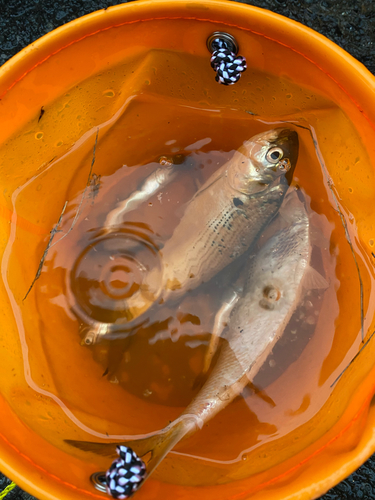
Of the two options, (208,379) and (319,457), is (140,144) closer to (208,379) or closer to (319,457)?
(208,379)

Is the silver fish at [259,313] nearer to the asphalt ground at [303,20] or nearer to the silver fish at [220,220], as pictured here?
the silver fish at [220,220]

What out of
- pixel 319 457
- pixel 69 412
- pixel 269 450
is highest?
pixel 69 412

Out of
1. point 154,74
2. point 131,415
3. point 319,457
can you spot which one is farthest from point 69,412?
point 154,74

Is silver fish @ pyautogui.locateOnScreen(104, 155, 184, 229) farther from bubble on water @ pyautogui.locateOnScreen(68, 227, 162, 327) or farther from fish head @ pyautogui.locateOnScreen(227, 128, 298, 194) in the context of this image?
fish head @ pyautogui.locateOnScreen(227, 128, 298, 194)

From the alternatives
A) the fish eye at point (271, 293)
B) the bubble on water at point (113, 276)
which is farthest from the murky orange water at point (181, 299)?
the fish eye at point (271, 293)

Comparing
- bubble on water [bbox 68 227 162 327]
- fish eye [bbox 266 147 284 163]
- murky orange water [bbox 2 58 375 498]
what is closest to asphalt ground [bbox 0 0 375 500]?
murky orange water [bbox 2 58 375 498]

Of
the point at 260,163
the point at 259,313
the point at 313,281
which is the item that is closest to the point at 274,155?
the point at 260,163
